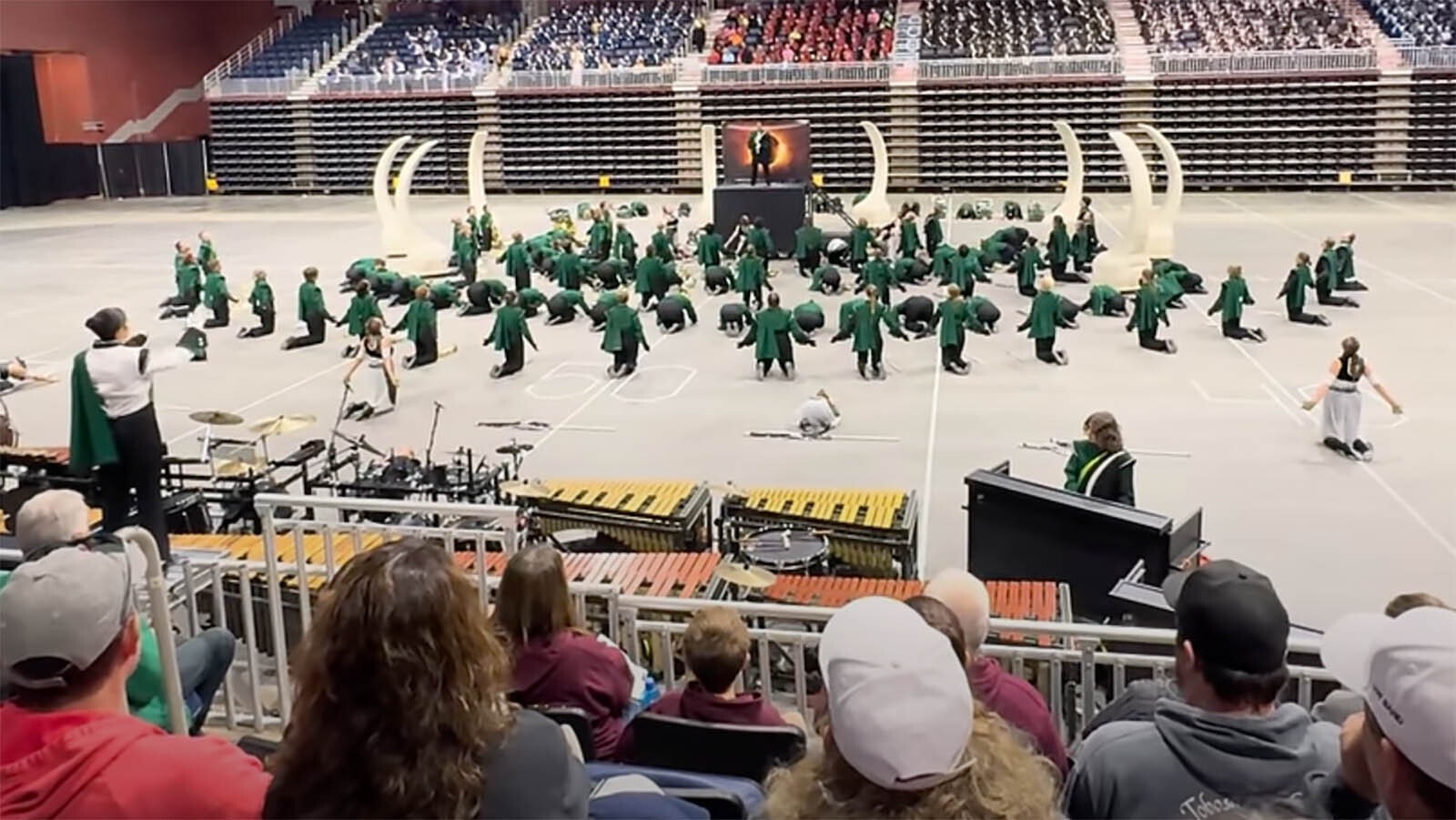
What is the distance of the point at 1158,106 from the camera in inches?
1342

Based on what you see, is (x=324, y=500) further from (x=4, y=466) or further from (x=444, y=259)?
(x=444, y=259)

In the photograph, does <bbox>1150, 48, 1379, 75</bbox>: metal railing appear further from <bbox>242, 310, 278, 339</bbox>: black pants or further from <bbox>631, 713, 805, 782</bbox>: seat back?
<bbox>631, 713, 805, 782</bbox>: seat back

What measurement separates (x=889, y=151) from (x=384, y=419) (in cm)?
2509

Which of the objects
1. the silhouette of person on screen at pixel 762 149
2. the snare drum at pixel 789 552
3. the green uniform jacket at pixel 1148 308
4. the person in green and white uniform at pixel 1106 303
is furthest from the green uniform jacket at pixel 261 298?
the snare drum at pixel 789 552

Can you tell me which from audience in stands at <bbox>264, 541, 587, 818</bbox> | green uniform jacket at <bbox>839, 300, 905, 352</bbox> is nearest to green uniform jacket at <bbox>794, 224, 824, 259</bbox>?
green uniform jacket at <bbox>839, 300, 905, 352</bbox>

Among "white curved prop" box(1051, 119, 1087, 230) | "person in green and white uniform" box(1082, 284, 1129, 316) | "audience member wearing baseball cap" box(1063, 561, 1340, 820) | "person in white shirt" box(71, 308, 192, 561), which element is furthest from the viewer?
"white curved prop" box(1051, 119, 1087, 230)

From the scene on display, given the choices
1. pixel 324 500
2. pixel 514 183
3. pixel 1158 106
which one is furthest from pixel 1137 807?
pixel 514 183

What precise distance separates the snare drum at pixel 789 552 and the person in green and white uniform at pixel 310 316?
10761 millimetres

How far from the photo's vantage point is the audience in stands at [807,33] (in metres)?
36.9

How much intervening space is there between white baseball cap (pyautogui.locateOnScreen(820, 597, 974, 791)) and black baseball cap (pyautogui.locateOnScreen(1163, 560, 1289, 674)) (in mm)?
712

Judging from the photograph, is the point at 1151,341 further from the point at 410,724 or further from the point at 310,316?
the point at 410,724

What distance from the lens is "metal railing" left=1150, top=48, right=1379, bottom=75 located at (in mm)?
32750

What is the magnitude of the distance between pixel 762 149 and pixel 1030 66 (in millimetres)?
12043

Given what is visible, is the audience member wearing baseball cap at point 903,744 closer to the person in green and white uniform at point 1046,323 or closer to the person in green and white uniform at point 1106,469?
the person in green and white uniform at point 1106,469
